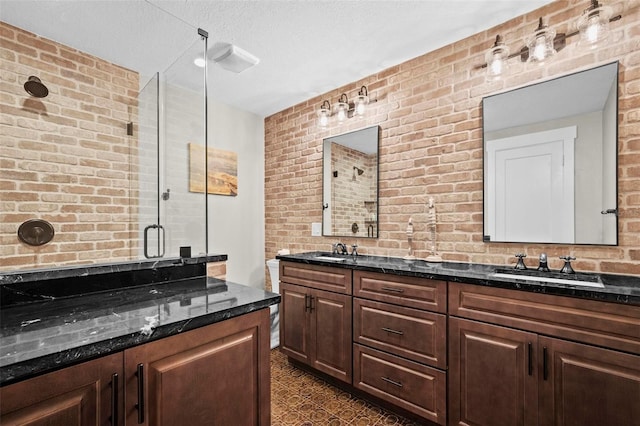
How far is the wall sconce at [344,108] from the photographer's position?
104 inches

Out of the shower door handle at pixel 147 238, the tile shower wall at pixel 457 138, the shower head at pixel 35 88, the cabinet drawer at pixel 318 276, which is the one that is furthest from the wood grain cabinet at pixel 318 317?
the shower head at pixel 35 88

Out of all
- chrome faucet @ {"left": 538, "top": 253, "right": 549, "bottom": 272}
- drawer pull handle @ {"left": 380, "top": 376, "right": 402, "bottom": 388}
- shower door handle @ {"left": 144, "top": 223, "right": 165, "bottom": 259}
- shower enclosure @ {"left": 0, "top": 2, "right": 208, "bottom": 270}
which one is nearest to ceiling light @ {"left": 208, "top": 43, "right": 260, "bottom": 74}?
shower enclosure @ {"left": 0, "top": 2, "right": 208, "bottom": 270}

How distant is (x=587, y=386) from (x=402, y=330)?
88 cm

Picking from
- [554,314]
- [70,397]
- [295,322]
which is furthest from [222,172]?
[554,314]

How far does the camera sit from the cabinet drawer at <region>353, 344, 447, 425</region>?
1.74 m

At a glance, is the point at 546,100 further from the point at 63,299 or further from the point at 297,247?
the point at 63,299

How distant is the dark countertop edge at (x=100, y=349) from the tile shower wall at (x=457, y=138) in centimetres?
168

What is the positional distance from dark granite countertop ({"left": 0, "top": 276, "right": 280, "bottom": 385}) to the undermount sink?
1315 mm

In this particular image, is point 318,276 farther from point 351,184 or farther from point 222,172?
point 222,172

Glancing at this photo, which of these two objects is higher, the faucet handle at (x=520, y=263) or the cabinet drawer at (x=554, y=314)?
the faucet handle at (x=520, y=263)

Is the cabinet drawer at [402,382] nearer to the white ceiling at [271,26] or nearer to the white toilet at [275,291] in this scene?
the white toilet at [275,291]

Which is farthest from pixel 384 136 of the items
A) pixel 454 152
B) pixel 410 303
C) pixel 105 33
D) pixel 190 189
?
pixel 105 33

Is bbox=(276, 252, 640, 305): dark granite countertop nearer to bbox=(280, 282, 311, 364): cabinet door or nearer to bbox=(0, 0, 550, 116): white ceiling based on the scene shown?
bbox=(280, 282, 311, 364): cabinet door

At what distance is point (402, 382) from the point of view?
6.18 ft
